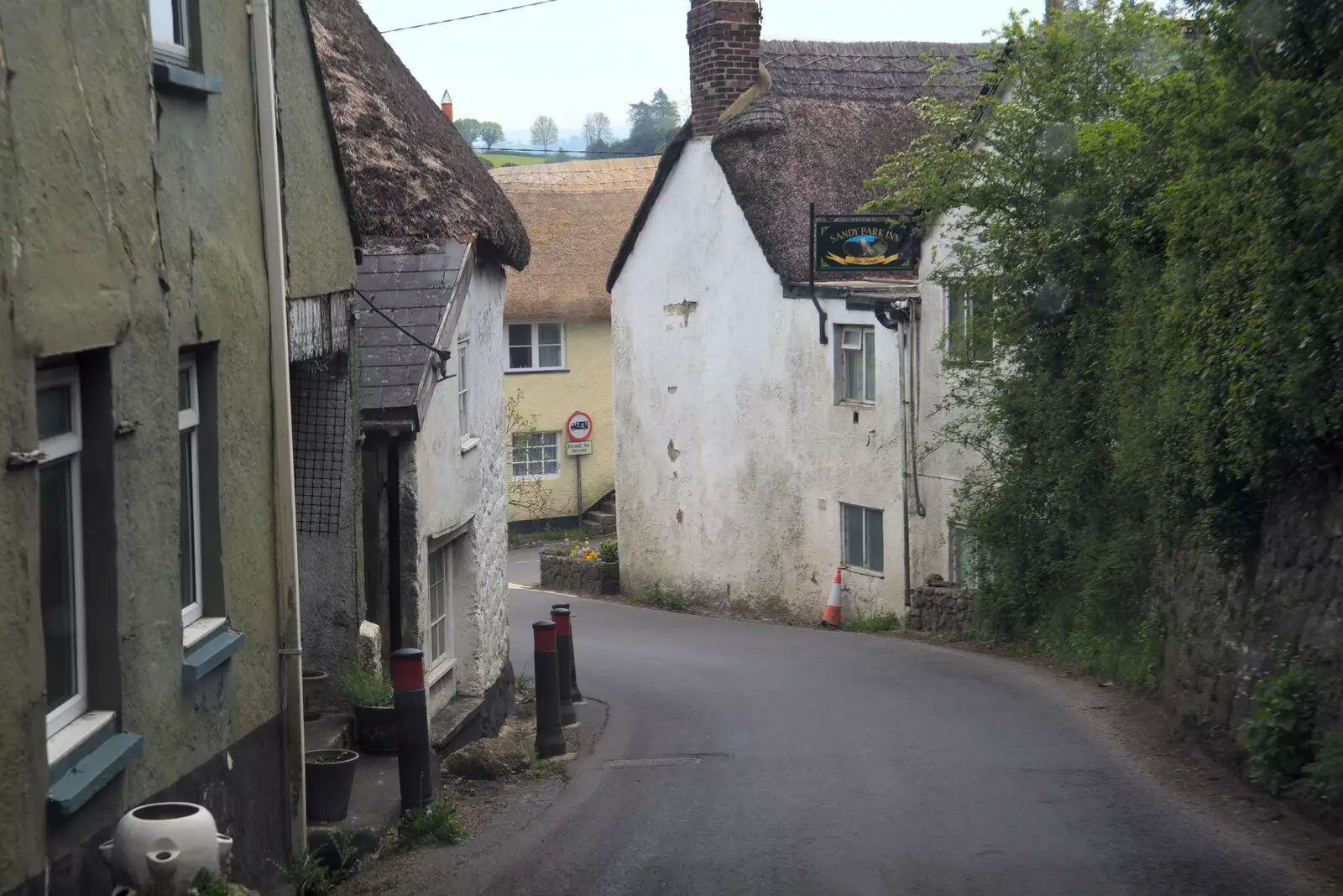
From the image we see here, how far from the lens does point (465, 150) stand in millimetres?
14773

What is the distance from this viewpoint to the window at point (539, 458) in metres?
36.1

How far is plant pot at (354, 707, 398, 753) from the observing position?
30.7 ft

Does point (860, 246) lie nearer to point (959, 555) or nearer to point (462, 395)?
point (959, 555)

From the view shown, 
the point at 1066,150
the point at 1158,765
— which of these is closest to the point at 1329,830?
the point at 1158,765

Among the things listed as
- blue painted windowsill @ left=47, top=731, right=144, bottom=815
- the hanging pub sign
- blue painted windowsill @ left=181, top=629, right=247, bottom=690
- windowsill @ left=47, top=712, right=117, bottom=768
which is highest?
the hanging pub sign

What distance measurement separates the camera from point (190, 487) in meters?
6.48

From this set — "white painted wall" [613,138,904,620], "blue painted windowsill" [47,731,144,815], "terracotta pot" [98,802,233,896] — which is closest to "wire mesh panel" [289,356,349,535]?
"blue painted windowsill" [47,731,144,815]

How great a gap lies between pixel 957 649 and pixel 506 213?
7.46 meters

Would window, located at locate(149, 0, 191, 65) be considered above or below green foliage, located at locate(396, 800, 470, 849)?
above

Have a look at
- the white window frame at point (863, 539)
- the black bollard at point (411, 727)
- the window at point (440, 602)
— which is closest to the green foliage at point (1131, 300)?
the white window frame at point (863, 539)

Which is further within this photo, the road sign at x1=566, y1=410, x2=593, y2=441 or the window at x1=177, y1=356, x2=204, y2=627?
the road sign at x1=566, y1=410, x2=593, y2=441

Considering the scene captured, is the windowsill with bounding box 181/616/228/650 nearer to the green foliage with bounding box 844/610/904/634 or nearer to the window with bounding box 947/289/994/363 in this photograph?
the window with bounding box 947/289/994/363

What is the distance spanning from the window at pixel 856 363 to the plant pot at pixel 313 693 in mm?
12823

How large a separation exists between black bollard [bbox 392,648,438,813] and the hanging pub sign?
13622 millimetres
